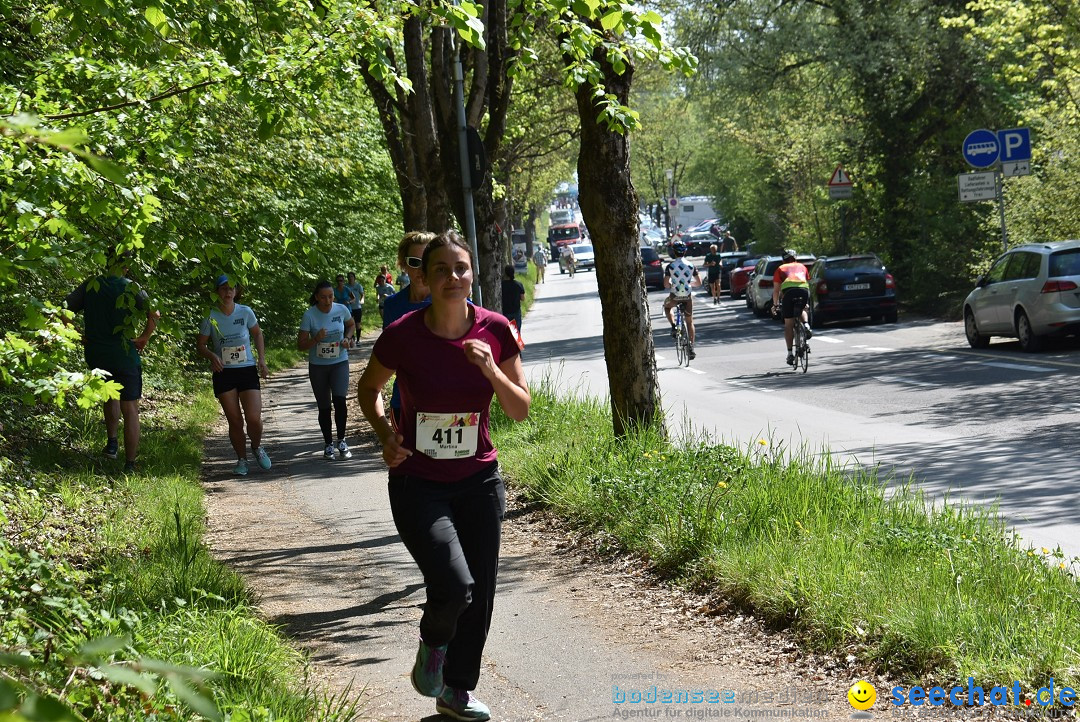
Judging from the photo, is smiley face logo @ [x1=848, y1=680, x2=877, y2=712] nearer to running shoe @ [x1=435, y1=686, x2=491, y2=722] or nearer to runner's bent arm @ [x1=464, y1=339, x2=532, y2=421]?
running shoe @ [x1=435, y1=686, x2=491, y2=722]

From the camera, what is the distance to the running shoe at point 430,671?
4.83 m

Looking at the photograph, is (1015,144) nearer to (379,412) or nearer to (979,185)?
(979,185)

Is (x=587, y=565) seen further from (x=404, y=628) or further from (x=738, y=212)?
(x=738, y=212)

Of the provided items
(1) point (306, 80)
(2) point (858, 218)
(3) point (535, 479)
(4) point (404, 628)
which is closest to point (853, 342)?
(2) point (858, 218)

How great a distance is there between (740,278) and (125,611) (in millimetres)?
40558

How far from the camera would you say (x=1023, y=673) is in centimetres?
448

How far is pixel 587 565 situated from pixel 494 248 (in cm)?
904

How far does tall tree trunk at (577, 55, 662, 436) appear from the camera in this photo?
9562mm

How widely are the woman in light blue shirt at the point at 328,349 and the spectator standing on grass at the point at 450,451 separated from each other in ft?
26.4

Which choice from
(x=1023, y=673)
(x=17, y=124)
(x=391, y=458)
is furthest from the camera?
(x=391, y=458)

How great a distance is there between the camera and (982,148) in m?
23.3

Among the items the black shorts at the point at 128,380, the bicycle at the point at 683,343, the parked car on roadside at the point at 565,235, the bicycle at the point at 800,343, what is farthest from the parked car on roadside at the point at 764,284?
the parked car on roadside at the point at 565,235

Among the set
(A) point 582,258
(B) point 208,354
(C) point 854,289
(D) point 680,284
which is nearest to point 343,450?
(B) point 208,354

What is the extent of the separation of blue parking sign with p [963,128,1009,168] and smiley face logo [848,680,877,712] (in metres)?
20.1
